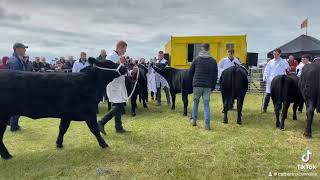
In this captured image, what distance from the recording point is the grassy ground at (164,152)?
588 cm

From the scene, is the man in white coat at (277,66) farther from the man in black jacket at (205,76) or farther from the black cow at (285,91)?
the man in black jacket at (205,76)

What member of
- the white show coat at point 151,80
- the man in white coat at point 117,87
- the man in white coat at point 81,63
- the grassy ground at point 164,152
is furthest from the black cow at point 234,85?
the man in white coat at point 81,63

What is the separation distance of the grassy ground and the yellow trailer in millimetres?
11663

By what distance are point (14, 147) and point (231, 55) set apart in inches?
280

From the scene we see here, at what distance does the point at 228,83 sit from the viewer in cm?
1020

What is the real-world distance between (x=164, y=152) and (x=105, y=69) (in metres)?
2.01

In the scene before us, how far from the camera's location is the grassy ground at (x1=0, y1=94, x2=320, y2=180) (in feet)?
19.3

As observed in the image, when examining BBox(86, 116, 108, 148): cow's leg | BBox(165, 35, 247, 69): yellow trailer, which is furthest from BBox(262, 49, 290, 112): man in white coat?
BBox(165, 35, 247, 69): yellow trailer

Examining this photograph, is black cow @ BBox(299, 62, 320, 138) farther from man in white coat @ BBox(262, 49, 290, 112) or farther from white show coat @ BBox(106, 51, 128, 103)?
white show coat @ BBox(106, 51, 128, 103)

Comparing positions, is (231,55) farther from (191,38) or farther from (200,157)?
(191,38)

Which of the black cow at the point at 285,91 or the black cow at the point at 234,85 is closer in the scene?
the black cow at the point at 285,91

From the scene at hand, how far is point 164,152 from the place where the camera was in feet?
22.9

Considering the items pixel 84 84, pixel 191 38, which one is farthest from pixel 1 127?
pixel 191 38

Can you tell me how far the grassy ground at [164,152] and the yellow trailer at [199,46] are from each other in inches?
459
